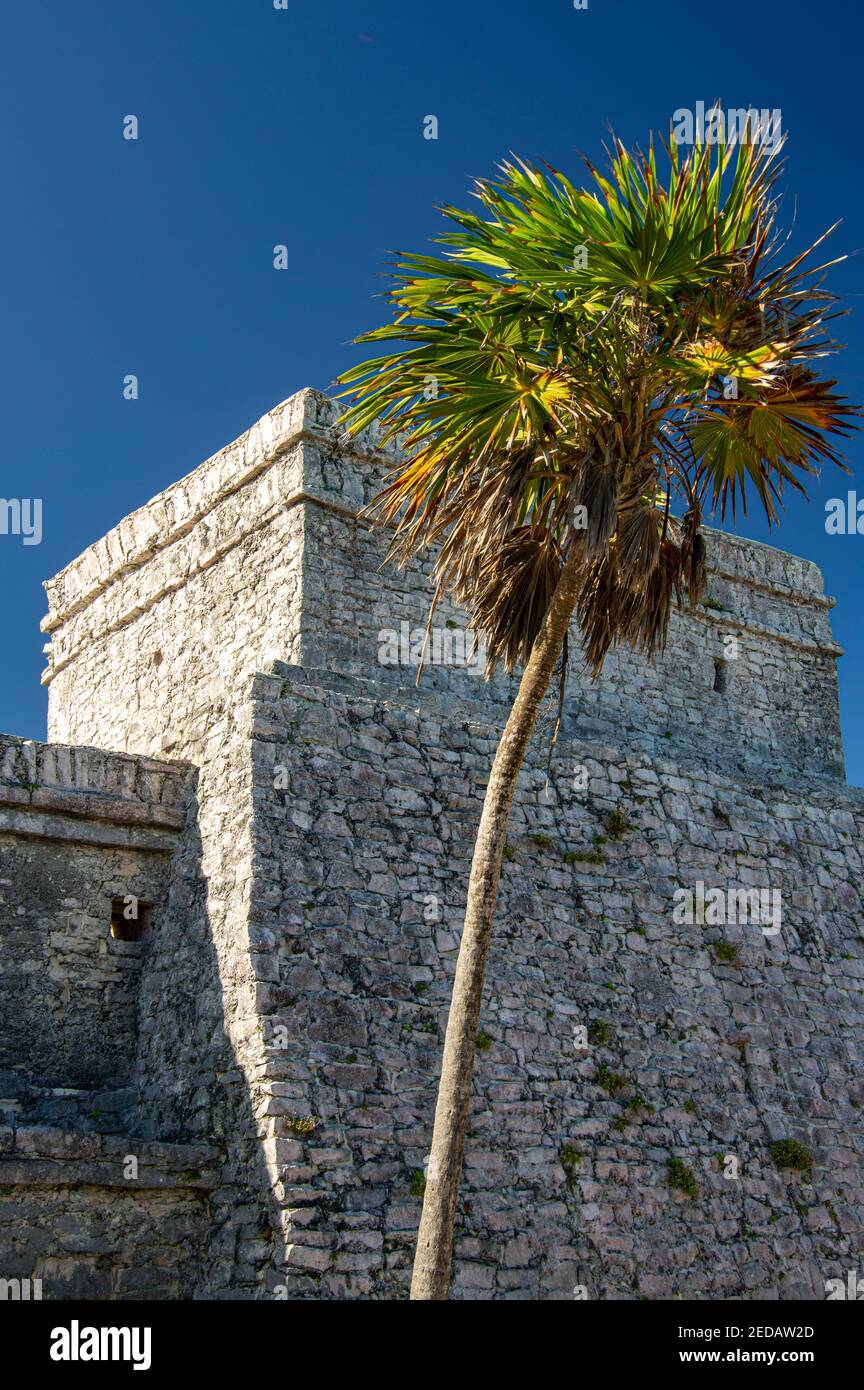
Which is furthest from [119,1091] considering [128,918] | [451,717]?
[451,717]

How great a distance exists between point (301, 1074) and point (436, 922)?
159cm

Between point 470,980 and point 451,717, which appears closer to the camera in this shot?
point 470,980

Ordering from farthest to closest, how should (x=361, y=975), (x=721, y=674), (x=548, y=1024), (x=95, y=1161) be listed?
(x=721, y=674)
(x=548, y=1024)
(x=361, y=975)
(x=95, y=1161)

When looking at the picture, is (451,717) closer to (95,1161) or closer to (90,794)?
(90,794)

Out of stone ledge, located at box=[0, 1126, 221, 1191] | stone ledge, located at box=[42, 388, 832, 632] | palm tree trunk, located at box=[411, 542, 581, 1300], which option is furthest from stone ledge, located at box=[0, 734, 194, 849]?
palm tree trunk, located at box=[411, 542, 581, 1300]

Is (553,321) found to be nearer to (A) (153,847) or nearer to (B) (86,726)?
(A) (153,847)

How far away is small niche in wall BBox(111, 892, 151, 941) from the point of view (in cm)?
1059

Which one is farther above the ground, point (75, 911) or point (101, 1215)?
point (75, 911)

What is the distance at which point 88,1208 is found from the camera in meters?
8.68

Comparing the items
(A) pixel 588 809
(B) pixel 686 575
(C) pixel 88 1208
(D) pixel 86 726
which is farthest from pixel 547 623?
(D) pixel 86 726

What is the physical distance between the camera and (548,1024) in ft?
34.2

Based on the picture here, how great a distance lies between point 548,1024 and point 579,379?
14.4 ft

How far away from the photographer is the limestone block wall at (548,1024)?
30.2ft

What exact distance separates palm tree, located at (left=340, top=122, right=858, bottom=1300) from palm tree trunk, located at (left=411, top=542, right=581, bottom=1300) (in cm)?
2
